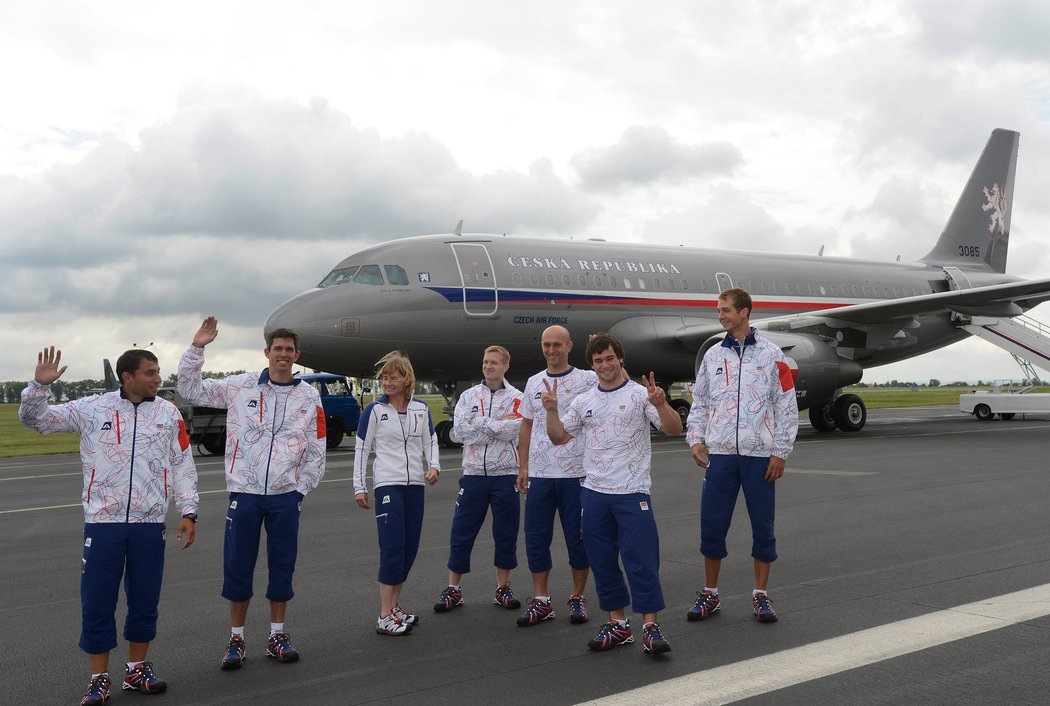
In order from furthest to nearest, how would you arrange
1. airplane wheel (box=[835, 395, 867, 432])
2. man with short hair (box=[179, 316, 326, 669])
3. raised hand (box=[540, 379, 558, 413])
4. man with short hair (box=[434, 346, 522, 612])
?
airplane wheel (box=[835, 395, 867, 432]), man with short hair (box=[434, 346, 522, 612]), raised hand (box=[540, 379, 558, 413]), man with short hair (box=[179, 316, 326, 669])

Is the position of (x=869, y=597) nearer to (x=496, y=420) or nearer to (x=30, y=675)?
(x=496, y=420)

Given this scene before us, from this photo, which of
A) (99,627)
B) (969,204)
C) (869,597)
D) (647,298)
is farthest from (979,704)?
(969,204)

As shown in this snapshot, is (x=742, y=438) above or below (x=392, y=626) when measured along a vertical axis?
above

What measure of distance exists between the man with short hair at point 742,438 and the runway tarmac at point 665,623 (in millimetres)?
397

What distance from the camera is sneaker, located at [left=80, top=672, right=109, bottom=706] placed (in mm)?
3918

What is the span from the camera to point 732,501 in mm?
5355

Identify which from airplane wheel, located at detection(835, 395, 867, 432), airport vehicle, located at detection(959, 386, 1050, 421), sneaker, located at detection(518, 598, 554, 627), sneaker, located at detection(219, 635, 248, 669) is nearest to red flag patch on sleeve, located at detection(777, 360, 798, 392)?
sneaker, located at detection(518, 598, 554, 627)

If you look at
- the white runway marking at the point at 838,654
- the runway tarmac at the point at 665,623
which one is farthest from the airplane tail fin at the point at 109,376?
the white runway marking at the point at 838,654

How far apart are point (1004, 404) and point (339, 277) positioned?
18.8 m

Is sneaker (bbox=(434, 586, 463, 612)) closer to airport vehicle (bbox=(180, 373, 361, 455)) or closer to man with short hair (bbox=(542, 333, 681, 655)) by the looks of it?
man with short hair (bbox=(542, 333, 681, 655))

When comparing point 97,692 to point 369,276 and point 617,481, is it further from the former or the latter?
point 369,276

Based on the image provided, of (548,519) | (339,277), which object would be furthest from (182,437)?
(339,277)

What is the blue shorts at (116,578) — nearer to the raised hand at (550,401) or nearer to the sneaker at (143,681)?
the sneaker at (143,681)

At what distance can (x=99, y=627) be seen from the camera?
13.2ft
